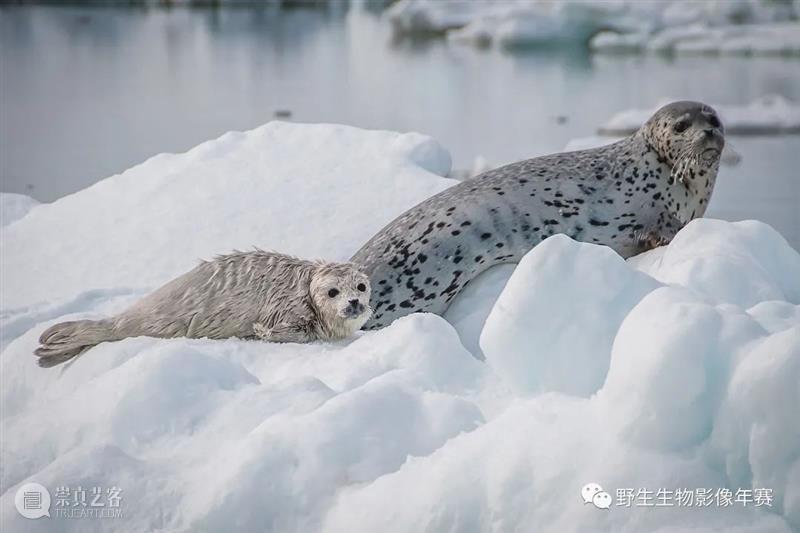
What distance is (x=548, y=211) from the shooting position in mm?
4523

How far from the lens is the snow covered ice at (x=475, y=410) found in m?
2.57

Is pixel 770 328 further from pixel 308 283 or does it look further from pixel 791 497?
pixel 308 283

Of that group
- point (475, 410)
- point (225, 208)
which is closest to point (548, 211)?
point (225, 208)

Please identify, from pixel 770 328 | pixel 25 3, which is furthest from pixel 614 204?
pixel 25 3

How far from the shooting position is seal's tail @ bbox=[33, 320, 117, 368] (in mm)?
3889

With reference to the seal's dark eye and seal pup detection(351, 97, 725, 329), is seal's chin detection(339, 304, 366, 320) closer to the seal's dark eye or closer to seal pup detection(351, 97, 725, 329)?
seal pup detection(351, 97, 725, 329)

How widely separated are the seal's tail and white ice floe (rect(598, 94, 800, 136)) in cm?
825

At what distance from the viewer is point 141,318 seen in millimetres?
4023

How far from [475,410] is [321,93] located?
44.3 feet

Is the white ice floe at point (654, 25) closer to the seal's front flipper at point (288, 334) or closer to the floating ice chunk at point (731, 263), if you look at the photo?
the floating ice chunk at point (731, 263)
